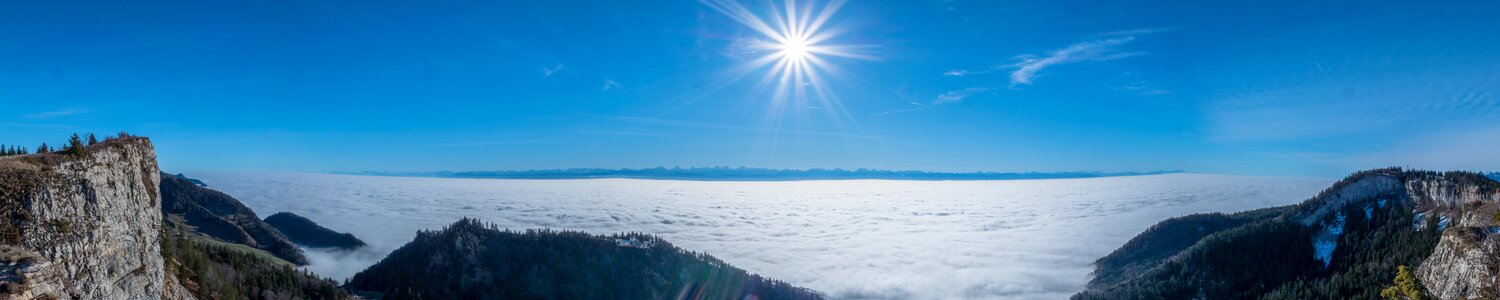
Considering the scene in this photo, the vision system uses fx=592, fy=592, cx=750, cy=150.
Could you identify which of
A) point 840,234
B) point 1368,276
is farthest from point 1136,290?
point 840,234

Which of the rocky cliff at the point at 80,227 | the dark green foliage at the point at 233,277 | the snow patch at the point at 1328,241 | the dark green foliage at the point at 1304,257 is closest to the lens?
the rocky cliff at the point at 80,227

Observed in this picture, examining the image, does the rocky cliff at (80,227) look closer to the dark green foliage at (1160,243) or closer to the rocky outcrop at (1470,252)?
the rocky outcrop at (1470,252)

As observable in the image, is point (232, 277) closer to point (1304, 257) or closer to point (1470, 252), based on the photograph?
point (1470, 252)

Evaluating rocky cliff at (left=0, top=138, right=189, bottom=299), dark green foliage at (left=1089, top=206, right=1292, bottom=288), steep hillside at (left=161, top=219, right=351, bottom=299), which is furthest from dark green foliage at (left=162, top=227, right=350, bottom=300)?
dark green foliage at (left=1089, top=206, right=1292, bottom=288)

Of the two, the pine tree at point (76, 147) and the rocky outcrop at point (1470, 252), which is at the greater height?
the pine tree at point (76, 147)

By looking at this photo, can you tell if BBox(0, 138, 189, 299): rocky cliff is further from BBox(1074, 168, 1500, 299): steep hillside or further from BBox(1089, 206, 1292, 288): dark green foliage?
BBox(1089, 206, 1292, 288): dark green foliage

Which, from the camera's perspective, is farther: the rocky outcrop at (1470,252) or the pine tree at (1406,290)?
the pine tree at (1406,290)

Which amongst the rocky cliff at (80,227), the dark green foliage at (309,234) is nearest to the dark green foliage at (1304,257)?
the rocky cliff at (80,227)

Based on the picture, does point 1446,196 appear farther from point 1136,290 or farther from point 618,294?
point 618,294
